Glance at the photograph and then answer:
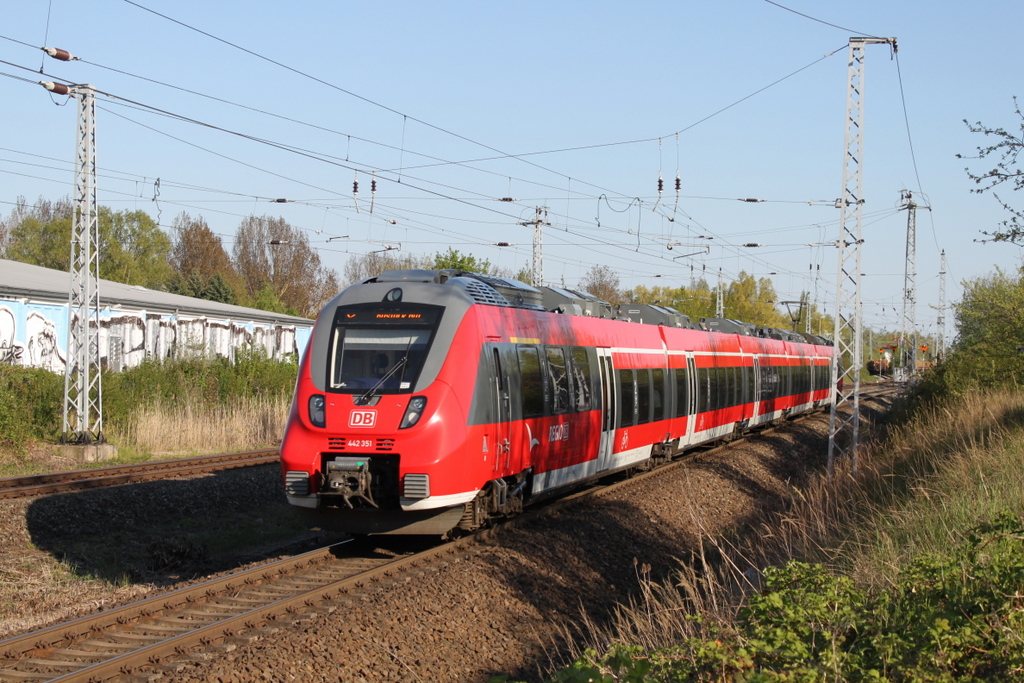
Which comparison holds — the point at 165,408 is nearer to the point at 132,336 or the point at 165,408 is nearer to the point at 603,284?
the point at 132,336

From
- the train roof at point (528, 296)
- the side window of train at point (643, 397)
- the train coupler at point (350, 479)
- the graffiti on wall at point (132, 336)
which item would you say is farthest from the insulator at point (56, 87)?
the side window of train at point (643, 397)

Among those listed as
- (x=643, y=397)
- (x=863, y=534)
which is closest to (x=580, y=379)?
(x=643, y=397)

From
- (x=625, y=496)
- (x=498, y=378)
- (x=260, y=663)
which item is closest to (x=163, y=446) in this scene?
(x=625, y=496)

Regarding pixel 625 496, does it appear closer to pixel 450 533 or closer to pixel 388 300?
pixel 450 533

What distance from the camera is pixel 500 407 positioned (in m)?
10.8

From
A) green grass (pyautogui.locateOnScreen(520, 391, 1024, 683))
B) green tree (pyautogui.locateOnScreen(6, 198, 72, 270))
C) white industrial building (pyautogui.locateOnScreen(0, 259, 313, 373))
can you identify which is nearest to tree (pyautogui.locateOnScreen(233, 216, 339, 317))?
green tree (pyautogui.locateOnScreen(6, 198, 72, 270))

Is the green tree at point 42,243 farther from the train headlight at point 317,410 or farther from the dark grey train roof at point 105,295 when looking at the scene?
the train headlight at point 317,410

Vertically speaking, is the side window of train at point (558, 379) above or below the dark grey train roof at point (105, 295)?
below

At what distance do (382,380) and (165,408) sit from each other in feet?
47.2

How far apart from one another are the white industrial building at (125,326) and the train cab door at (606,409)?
50.0 feet

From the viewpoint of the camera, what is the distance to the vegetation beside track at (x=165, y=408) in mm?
17891

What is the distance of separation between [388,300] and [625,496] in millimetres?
6649

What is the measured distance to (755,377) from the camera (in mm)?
27156

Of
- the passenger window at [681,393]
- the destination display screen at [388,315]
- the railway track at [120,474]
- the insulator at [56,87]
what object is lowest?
the railway track at [120,474]
